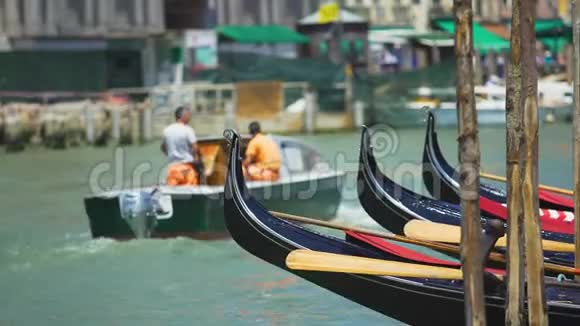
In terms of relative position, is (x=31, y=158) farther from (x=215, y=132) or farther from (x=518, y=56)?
(x=518, y=56)

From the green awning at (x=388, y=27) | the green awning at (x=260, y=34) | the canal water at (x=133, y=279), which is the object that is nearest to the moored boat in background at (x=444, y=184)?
the canal water at (x=133, y=279)

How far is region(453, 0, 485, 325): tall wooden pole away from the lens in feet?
18.0

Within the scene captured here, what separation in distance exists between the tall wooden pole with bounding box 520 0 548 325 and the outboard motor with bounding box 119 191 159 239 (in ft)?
17.7

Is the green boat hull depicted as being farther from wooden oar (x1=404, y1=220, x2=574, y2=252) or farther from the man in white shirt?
wooden oar (x1=404, y1=220, x2=574, y2=252)

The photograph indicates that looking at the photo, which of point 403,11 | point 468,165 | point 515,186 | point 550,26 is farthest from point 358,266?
point 403,11

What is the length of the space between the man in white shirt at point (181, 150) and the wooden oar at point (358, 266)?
14.5 ft

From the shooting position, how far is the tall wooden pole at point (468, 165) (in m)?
5.49

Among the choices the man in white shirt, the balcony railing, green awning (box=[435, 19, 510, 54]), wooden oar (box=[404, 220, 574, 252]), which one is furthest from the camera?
green awning (box=[435, 19, 510, 54])

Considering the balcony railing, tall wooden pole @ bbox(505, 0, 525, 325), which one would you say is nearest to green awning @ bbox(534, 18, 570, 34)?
the balcony railing

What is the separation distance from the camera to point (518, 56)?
19.5 feet

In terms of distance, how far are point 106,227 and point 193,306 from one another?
212 centimetres

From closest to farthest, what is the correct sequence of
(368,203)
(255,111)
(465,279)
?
(465,279), (368,203), (255,111)

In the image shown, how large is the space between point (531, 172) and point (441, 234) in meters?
2.11

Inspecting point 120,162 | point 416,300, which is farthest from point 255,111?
point 416,300
